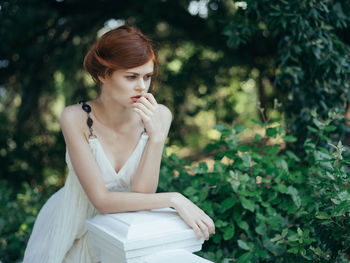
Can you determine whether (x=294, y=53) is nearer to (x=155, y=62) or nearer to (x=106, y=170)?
(x=155, y=62)

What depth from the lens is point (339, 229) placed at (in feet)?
5.63

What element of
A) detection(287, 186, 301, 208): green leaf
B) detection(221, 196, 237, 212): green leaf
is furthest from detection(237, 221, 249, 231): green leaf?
detection(287, 186, 301, 208): green leaf

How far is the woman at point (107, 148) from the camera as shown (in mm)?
1901

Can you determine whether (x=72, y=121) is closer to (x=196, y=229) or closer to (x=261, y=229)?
(x=196, y=229)

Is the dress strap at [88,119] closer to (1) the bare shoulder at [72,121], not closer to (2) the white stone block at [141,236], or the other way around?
(1) the bare shoulder at [72,121]

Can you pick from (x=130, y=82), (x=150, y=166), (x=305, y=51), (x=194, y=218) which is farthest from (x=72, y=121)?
(x=305, y=51)

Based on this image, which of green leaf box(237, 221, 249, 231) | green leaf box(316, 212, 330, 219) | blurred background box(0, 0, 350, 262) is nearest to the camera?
green leaf box(316, 212, 330, 219)

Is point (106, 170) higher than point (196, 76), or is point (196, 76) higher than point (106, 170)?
point (106, 170)

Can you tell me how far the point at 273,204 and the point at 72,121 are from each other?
1326 millimetres

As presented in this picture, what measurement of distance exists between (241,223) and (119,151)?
2.74 feet

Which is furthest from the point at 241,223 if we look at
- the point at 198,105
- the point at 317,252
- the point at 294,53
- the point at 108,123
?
the point at 198,105

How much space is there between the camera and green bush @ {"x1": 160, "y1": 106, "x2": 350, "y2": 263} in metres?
1.81

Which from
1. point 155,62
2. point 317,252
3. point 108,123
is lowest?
point 317,252

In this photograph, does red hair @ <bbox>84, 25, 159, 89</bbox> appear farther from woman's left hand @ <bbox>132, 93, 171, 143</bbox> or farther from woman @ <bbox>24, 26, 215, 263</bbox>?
woman's left hand @ <bbox>132, 93, 171, 143</bbox>
